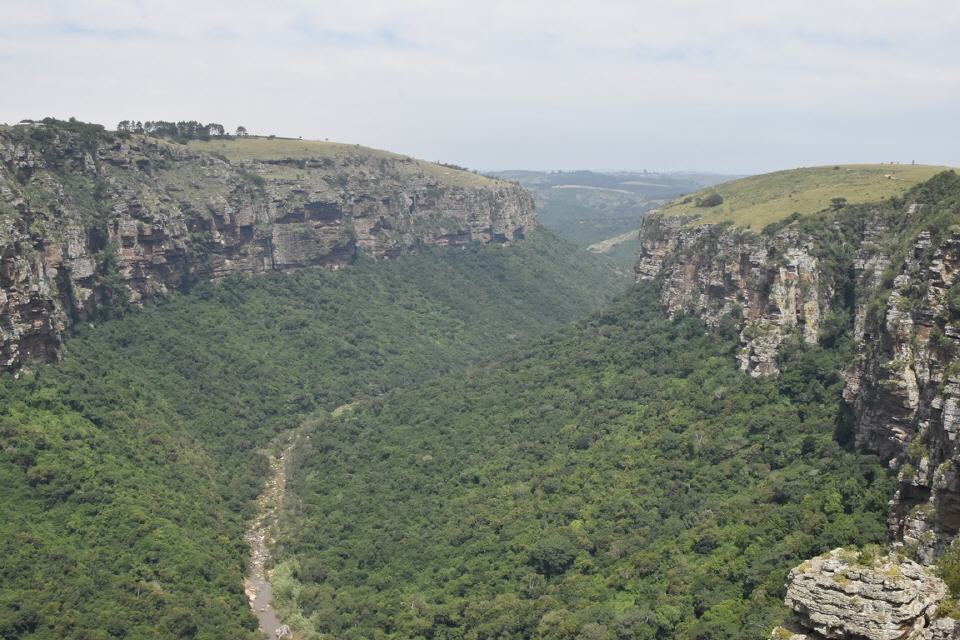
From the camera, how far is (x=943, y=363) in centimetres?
4341

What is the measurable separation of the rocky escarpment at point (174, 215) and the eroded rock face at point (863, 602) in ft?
234

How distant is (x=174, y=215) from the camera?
372 feet

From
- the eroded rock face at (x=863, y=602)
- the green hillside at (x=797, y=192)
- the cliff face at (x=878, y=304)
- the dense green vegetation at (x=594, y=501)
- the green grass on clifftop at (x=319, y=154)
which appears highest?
the green grass on clifftop at (x=319, y=154)

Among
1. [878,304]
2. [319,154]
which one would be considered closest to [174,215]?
→ [319,154]

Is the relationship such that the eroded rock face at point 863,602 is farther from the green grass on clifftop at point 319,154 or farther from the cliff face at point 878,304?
the green grass on clifftop at point 319,154

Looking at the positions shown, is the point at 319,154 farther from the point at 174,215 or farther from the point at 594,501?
the point at 594,501

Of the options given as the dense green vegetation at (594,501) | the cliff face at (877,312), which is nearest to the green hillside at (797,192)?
the cliff face at (877,312)

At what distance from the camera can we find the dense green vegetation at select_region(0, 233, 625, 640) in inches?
2313

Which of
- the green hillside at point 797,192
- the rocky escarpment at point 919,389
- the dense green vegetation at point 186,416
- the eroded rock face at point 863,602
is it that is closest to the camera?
the eroded rock face at point 863,602

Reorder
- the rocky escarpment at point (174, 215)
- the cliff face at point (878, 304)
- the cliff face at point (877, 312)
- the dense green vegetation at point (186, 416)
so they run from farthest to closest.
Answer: the rocky escarpment at point (174, 215) → the dense green vegetation at point (186, 416) → the cliff face at point (878, 304) → the cliff face at point (877, 312)

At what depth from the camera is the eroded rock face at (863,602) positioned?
24.0 meters

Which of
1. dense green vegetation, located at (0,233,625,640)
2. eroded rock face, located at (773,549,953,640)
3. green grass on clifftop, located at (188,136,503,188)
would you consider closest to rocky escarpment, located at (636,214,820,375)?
dense green vegetation, located at (0,233,625,640)

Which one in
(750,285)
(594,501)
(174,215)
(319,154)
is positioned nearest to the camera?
(594,501)

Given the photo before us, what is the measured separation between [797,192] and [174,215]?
8036 centimetres
